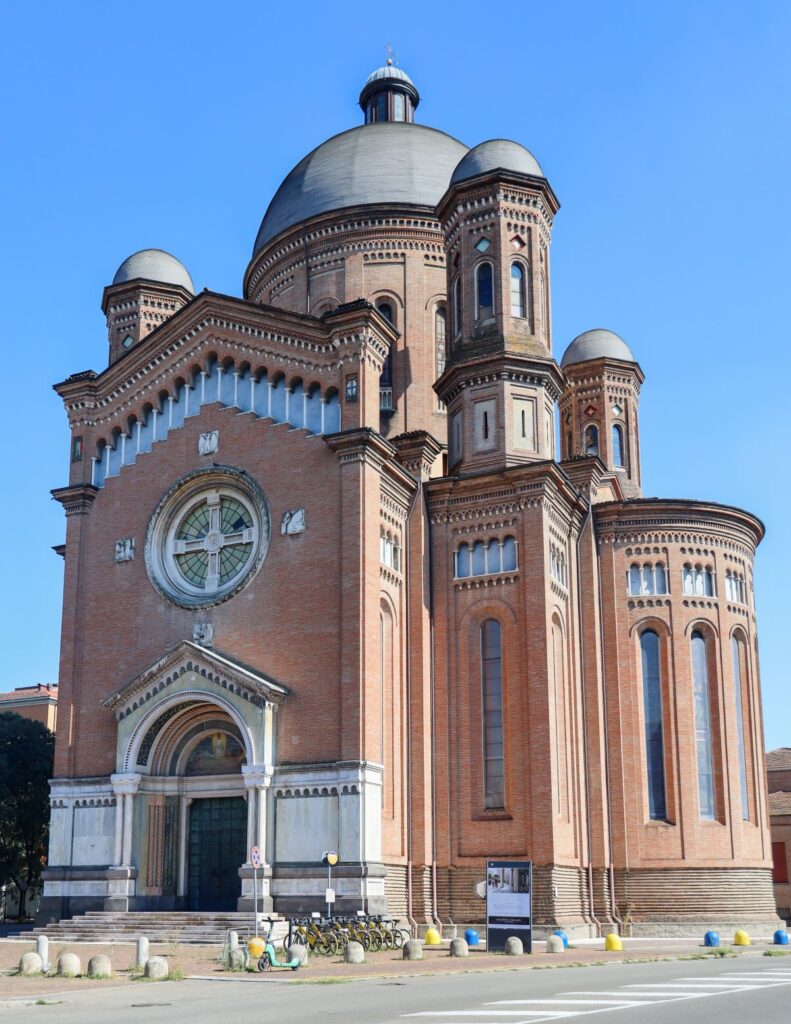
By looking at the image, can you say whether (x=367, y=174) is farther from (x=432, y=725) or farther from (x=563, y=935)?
(x=563, y=935)

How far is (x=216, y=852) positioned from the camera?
34.9 metres

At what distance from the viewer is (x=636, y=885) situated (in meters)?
37.7

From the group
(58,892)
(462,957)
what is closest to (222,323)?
(58,892)

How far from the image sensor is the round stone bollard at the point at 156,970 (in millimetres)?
22984

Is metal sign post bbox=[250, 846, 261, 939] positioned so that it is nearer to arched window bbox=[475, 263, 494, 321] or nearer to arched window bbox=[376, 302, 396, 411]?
arched window bbox=[475, 263, 494, 321]

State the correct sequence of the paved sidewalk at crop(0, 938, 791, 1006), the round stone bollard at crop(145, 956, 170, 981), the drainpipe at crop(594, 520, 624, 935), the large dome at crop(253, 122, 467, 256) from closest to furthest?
the paved sidewalk at crop(0, 938, 791, 1006), the round stone bollard at crop(145, 956, 170, 981), the drainpipe at crop(594, 520, 624, 935), the large dome at crop(253, 122, 467, 256)

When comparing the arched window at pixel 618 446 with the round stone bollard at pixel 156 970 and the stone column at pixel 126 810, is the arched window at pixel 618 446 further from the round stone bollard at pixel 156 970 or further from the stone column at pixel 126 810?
the round stone bollard at pixel 156 970

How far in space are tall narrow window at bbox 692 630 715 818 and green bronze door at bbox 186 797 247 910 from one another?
1472 centimetres

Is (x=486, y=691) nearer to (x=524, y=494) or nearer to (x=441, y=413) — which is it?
(x=524, y=494)

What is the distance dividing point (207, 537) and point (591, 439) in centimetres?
1960

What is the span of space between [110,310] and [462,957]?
2927 cm

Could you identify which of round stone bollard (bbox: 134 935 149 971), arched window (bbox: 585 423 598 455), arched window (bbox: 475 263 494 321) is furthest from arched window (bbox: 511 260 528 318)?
round stone bollard (bbox: 134 935 149 971)

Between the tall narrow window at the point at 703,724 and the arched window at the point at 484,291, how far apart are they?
12.6 metres

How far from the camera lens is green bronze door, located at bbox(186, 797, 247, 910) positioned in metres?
34.4
